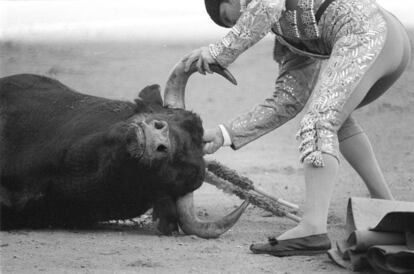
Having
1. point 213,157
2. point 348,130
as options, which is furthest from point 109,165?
point 213,157

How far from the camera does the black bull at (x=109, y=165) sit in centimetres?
448

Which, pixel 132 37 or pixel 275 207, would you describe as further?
pixel 132 37

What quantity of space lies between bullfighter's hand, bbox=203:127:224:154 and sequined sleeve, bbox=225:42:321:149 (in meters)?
0.12

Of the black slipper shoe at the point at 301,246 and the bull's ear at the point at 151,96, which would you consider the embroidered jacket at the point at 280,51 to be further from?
the black slipper shoe at the point at 301,246

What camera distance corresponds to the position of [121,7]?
12.0 m

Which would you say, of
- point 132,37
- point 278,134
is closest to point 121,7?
point 132,37

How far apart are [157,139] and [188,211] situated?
52cm

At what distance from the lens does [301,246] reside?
13.8 feet

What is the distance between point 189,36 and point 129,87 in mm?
1765

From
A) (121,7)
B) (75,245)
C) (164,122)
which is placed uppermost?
(121,7)

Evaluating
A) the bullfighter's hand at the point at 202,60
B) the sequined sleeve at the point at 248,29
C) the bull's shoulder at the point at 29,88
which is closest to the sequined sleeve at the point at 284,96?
the bullfighter's hand at the point at 202,60

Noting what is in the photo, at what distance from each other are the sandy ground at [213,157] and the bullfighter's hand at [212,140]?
0.42m

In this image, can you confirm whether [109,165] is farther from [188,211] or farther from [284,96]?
[284,96]

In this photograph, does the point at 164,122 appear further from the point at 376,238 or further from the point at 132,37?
the point at 132,37
